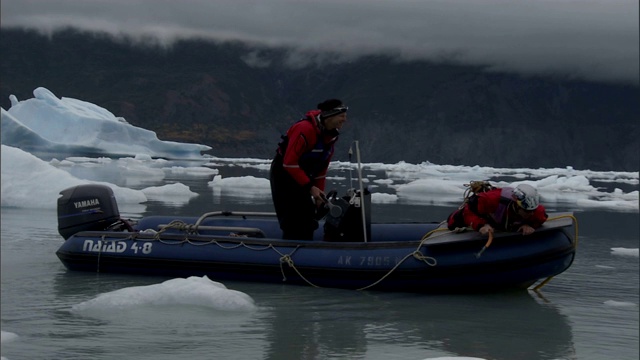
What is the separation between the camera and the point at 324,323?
5078mm

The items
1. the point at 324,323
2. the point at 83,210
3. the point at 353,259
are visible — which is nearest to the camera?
the point at 324,323

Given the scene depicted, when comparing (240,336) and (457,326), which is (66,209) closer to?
(240,336)

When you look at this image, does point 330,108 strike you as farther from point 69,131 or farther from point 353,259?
point 69,131

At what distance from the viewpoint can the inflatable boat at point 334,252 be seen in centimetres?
616

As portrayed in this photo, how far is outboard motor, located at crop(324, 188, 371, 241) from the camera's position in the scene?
22.1 feet

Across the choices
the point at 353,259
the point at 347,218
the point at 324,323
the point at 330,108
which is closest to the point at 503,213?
the point at 353,259

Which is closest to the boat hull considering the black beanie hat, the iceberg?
the black beanie hat

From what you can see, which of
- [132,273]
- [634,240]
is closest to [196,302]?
[132,273]

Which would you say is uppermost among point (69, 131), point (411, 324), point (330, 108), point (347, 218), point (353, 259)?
point (69, 131)

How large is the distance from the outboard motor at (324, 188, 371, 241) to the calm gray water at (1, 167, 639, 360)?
0.68 meters

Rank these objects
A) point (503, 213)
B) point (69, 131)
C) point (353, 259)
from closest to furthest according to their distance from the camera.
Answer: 1. point (503, 213)
2. point (353, 259)
3. point (69, 131)

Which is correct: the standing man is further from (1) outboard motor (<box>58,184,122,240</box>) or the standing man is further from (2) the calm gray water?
(1) outboard motor (<box>58,184,122,240</box>)

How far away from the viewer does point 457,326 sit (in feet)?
16.8

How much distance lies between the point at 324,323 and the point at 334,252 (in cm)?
139
